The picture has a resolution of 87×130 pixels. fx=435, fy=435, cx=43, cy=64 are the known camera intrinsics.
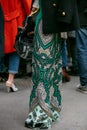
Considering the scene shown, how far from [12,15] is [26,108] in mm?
1512

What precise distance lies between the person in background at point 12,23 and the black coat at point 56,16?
1.90m

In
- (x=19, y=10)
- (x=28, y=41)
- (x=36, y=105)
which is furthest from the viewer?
(x=19, y=10)

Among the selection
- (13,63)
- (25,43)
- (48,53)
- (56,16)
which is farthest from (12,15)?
(56,16)

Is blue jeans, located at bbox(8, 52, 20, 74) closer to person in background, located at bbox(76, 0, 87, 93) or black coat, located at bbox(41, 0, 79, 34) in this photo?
person in background, located at bbox(76, 0, 87, 93)

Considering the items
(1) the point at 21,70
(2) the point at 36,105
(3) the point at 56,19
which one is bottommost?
(1) the point at 21,70

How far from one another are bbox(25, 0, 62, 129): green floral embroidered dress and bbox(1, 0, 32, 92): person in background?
5.74 feet

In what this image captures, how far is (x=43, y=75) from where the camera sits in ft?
15.2

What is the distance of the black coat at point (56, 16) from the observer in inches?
171

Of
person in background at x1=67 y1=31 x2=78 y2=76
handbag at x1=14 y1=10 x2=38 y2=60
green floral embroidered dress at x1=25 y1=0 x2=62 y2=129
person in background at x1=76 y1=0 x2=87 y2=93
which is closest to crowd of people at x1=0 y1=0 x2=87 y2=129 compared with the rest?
green floral embroidered dress at x1=25 y1=0 x2=62 y2=129

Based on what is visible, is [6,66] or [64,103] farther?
[6,66]

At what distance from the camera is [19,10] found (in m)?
6.42

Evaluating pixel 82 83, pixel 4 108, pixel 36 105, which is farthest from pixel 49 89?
pixel 82 83

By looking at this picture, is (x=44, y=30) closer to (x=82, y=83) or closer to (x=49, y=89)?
(x=49, y=89)

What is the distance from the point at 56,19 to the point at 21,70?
3418 mm
